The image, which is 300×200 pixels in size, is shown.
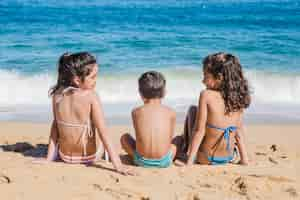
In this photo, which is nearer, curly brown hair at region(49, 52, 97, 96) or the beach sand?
the beach sand

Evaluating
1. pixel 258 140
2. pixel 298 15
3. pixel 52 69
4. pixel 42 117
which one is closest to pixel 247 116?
pixel 258 140

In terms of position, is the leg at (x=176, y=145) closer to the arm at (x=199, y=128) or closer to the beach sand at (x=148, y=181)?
the arm at (x=199, y=128)

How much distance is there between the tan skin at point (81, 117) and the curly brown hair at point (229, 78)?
3.39ft

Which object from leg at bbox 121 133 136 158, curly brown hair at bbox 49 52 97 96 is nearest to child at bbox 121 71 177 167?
leg at bbox 121 133 136 158

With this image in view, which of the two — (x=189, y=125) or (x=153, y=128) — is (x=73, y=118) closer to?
(x=153, y=128)

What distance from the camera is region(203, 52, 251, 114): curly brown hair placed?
4160mm

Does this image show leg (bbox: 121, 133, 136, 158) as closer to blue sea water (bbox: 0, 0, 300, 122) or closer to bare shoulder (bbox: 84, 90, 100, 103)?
bare shoulder (bbox: 84, 90, 100, 103)

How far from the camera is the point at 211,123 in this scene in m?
4.26

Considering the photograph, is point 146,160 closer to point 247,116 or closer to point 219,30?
point 247,116

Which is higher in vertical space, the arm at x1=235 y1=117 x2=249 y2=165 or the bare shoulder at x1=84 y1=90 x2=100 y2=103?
the bare shoulder at x1=84 y1=90 x2=100 y2=103

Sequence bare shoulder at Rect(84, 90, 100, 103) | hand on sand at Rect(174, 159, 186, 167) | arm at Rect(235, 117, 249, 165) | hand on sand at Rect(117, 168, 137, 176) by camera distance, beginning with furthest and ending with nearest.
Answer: arm at Rect(235, 117, 249, 165) → hand on sand at Rect(174, 159, 186, 167) → bare shoulder at Rect(84, 90, 100, 103) → hand on sand at Rect(117, 168, 137, 176)

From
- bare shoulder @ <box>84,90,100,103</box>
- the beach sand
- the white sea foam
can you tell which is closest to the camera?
the beach sand

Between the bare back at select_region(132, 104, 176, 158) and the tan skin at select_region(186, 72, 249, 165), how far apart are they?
249 mm

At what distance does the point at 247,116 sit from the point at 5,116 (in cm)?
363
